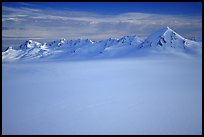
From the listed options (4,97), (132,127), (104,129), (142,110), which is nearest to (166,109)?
(142,110)

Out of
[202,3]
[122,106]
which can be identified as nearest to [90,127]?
[122,106]

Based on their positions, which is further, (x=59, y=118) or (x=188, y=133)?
(x=59, y=118)

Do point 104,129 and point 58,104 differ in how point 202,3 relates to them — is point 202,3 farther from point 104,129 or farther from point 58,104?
point 58,104

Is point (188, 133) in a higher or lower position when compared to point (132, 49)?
higher

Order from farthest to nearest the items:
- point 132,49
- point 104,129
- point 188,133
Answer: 1. point 132,49
2. point 104,129
3. point 188,133

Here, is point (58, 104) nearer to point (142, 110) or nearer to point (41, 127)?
point (41, 127)

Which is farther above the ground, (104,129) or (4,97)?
(4,97)

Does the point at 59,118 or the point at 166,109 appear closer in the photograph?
the point at 59,118

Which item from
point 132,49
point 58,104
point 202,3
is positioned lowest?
point 132,49

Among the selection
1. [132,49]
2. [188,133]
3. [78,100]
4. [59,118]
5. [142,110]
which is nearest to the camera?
[188,133]
